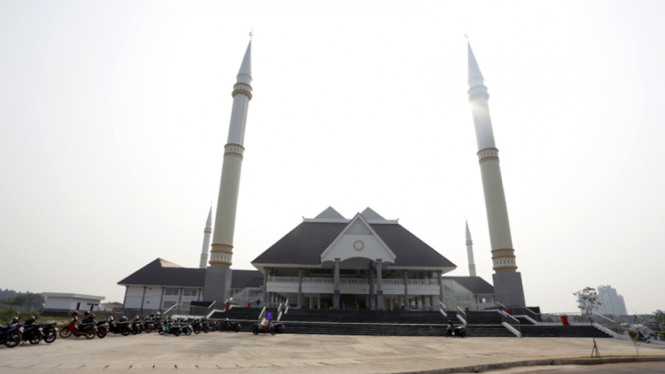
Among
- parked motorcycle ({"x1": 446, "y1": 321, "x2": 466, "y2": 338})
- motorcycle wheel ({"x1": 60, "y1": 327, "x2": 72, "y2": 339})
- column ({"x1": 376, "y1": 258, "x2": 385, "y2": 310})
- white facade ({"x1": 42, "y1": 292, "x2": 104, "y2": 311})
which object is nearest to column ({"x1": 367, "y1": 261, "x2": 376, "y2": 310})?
column ({"x1": 376, "y1": 258, "x2": 385, "y2": 310})

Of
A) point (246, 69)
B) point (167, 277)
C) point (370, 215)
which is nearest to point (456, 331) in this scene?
point (370, 215)

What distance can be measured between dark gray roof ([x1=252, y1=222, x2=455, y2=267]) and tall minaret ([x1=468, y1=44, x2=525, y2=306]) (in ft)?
16.6

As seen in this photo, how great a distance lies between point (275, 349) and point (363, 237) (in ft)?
73.9

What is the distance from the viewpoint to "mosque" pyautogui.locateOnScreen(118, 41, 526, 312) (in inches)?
1431

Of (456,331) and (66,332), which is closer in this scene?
(66,332)

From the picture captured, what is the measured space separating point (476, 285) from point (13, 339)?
227ft

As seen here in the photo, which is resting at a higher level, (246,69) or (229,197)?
(246,69)

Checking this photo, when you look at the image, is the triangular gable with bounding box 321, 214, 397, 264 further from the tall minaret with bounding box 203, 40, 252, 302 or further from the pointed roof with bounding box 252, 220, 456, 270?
the tall minaret with bounding box 203, 40, 252, 302

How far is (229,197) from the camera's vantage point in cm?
3984

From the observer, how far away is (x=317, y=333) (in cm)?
2445

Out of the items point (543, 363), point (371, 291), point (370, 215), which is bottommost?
point (543, 363)

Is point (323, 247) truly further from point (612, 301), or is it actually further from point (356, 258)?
point (612, 301)

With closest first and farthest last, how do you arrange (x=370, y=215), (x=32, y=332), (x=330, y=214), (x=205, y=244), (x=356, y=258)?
(x=32, y=332) < (x=356, y=258) < (x=370, y=215) < (x=330, y=214) < (x=205, y=244)

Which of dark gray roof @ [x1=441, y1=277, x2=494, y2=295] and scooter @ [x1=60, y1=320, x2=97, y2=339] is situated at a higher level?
dark gray roof @ [x1=441, y1=277, x2=494, y2=295]
